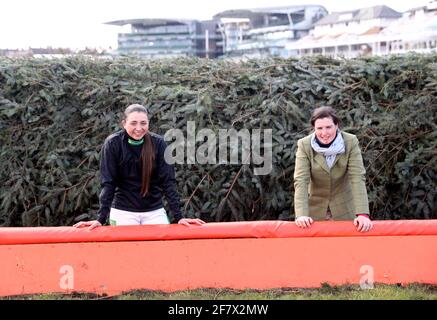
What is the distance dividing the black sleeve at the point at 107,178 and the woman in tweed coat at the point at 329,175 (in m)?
1.49

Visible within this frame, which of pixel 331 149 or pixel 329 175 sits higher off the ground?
pixel 331 149

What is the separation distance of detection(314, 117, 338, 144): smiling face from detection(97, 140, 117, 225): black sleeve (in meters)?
1.67

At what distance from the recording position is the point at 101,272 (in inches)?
213

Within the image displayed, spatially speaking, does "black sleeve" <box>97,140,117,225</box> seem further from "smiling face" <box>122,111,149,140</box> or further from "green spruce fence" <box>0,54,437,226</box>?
"green spruce fence" <box>0,54,437,226</box>

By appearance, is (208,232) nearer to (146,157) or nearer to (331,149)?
(146,157)

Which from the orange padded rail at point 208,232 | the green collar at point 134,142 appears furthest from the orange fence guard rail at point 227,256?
the green collar at point 134,142

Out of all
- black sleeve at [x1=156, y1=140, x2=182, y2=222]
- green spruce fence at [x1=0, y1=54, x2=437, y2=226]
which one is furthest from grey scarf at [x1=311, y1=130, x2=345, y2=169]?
green spruce fence at [x1=0, y1=54, x2=437, y2=226]

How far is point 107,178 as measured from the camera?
5414 millimetres

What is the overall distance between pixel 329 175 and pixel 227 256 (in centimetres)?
109

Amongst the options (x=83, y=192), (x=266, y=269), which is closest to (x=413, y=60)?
(x=266, y=269)

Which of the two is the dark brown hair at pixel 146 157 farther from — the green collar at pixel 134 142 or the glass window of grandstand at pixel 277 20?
the glass window of grandstand at pixel 277 20

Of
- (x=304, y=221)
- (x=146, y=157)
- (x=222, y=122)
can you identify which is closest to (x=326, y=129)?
(x=304, y=221)

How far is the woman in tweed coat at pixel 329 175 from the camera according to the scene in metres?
5.40
